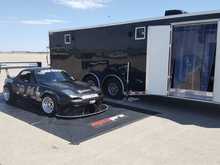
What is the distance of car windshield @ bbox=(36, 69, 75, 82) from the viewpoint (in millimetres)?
7301

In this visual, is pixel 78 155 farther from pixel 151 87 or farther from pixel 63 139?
pixel 151 87

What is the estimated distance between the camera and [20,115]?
22.3ft

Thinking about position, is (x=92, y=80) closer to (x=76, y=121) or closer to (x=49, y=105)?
(x=49, y=105)

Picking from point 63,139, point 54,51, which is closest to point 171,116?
point 63,139

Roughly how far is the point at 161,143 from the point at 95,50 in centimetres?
562

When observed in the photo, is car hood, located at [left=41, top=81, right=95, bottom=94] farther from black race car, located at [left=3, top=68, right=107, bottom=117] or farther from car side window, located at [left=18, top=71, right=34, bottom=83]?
car side window, located at [left=18, top=71, right=34, bottom=83]

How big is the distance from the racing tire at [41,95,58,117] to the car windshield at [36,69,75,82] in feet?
2.40

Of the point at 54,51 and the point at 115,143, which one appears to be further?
the point at 54,51

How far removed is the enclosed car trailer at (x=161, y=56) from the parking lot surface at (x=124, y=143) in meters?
1.18

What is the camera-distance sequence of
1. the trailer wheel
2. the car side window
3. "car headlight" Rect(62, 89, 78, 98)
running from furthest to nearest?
the trailer wheel → the car side window → "car headlight" Rect(62, 89, 78, 98)

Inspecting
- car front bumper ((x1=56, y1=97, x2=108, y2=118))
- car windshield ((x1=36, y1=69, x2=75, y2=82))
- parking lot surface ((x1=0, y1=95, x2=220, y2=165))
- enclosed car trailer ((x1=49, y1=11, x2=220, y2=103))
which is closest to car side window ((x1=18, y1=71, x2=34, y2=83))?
car windshield ((x1=36, y1=69, x2=75, y2=82))

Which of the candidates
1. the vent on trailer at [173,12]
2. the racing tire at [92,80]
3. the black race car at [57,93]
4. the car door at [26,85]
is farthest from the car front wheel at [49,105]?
the vent on trailer at [173,12]

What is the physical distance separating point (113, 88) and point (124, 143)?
4.64 m

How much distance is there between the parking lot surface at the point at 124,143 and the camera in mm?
4062
